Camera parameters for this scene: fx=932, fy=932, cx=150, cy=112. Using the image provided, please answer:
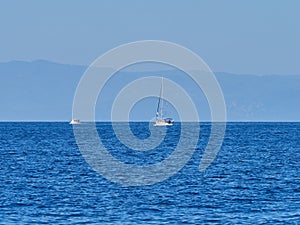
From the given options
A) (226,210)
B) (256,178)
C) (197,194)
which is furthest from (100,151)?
(226,210)

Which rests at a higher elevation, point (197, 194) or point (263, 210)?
point (197, 194)

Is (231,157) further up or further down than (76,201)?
further up

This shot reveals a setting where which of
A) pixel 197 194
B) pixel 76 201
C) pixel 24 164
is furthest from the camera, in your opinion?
pixel 24 164

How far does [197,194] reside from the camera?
6184 centimetres

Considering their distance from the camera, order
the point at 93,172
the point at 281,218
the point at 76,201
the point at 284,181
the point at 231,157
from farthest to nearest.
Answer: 1. the point at 231,157
2. the point at 93,172
3. the point at 284,181
4. the point at 76,201
5. the point at 281,218

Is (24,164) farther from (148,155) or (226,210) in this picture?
(226,210)

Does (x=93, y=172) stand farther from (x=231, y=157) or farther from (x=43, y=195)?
(x=231, y=157)

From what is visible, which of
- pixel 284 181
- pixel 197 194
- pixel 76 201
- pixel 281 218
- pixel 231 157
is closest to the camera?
pixel 281 218

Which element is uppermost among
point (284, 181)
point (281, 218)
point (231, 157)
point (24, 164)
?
point (231, 157)

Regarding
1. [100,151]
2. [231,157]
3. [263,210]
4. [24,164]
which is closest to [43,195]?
[263,210]

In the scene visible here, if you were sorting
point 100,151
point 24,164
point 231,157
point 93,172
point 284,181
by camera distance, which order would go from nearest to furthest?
point 284,181, point 93,172, point 24,164, point 231,157, point 100,151

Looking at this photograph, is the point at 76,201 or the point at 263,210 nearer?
the point at 263,210

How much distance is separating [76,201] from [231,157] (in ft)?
154

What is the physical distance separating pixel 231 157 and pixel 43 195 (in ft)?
146
